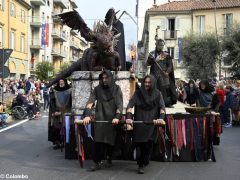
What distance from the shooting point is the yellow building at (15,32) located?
138 ft

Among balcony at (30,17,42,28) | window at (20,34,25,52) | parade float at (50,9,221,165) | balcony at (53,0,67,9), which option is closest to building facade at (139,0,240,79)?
balcony at (30,17,42,28)

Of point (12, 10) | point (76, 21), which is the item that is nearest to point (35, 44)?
point (12, 10)

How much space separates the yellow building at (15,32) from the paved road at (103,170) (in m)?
33.0

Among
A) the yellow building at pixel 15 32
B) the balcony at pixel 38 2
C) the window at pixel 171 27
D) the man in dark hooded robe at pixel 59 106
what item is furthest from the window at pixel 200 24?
the man in dark hooded robe at pixel 59 106

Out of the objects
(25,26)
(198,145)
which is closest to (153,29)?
(25,26)

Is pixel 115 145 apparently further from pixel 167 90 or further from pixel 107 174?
pixel 167 90

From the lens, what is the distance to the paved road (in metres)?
7.40

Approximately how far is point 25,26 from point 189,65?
1877cm

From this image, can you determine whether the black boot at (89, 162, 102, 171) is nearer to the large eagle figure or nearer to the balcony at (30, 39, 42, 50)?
the large eagle figure

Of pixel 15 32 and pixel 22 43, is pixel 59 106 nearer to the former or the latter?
pixel 15 32

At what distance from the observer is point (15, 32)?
4559 centimetres

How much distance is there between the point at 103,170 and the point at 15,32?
39805 mm

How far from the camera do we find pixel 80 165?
8078 millimetres

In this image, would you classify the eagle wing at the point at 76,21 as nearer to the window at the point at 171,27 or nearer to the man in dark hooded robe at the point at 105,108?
the man in dark hooded robe at the point at 105,108
